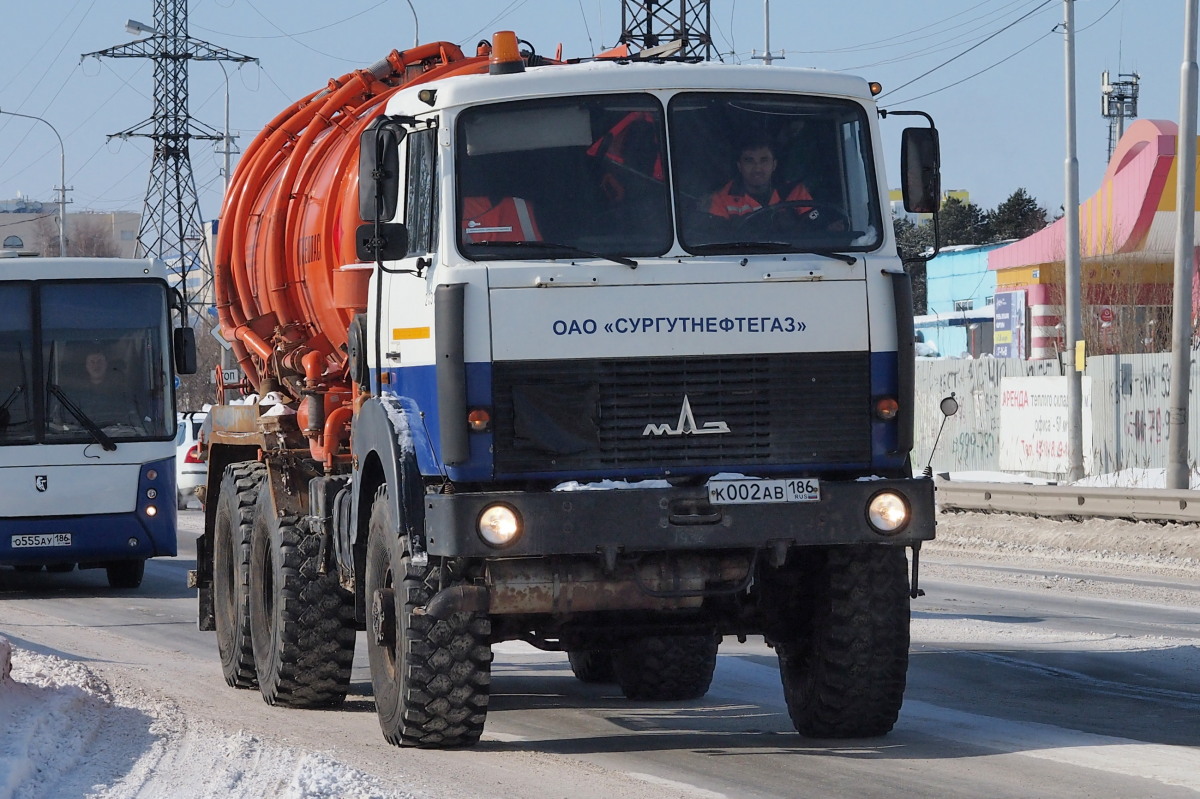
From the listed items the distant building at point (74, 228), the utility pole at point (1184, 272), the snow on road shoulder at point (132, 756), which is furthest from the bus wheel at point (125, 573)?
the distant building at point (74, 228)

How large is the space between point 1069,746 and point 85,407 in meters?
12.0

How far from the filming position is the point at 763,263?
747 centimetres

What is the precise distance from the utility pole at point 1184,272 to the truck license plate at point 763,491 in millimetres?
17269

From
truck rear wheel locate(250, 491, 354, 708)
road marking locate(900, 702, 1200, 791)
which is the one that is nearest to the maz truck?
road marking locate(900, 702, 1200, 791)

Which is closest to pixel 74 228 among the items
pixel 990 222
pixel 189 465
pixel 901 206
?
pixel 990 222

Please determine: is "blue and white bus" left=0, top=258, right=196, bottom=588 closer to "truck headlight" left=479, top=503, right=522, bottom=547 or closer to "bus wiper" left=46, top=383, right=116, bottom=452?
"bus wiper" left=46, top=383, right=116, bottom=452

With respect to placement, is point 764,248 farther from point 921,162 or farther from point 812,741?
point 812,741

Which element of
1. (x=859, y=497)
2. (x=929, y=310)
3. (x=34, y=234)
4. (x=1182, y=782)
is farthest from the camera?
(x=34, y=234)

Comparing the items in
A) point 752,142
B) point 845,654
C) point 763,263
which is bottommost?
point 845,654

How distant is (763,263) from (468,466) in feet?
4.95

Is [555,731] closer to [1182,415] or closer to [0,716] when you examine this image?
[0,716]

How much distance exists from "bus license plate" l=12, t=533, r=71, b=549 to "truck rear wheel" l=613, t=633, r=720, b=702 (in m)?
8.91

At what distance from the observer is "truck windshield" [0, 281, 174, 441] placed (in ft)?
56.3

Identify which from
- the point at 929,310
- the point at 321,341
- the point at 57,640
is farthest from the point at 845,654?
the point at 929,310
